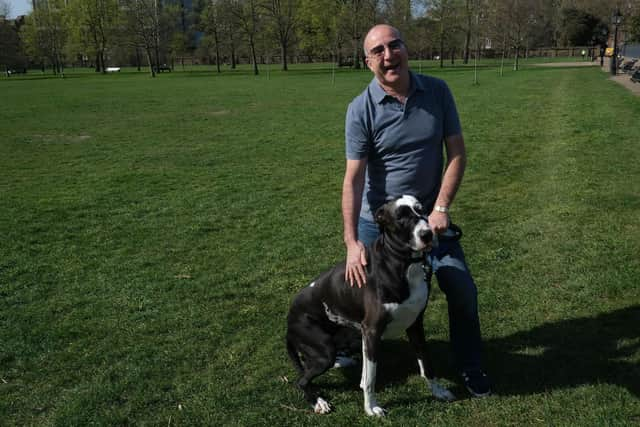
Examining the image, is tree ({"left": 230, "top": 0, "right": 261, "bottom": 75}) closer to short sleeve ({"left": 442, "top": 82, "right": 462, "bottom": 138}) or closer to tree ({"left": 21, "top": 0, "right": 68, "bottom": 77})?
tree ({"left": 21, "top": 0, "right": 68, "bottom": 77})

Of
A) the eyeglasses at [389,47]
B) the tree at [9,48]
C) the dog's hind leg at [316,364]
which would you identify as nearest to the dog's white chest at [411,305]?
the dog's hind leg at [316,364]

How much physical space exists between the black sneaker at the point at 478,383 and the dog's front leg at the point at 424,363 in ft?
0.49

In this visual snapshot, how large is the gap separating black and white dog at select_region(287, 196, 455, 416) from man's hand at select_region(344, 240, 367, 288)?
47mm

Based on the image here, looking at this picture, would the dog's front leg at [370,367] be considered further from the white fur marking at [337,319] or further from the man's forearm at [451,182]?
the man's forearm at [451,182]

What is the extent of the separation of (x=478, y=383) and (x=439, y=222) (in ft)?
4.35

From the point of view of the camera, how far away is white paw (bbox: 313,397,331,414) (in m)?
3.98

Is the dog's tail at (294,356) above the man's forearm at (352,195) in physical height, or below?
below

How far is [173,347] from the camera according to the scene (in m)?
4.98

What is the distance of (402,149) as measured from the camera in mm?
3803

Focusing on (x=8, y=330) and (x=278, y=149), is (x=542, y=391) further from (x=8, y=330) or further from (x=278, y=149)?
(x=278, y=149)

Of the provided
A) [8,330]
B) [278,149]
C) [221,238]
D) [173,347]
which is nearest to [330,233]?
[221,238]

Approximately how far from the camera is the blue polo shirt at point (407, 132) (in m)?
3.75

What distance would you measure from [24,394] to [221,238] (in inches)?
153

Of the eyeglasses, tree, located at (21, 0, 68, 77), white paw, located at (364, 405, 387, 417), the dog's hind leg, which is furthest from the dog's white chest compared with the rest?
tree, located at (21, 0, 68, 77)
